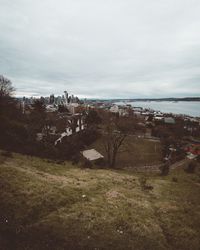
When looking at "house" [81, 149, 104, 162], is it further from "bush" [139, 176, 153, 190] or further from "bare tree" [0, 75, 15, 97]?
"bare tree" [0, 75, 15, 97]

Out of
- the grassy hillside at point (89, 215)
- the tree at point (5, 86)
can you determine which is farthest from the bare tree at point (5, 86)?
the grassy hillside at point (89, 215)

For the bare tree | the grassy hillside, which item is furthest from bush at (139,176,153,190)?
the bare tree

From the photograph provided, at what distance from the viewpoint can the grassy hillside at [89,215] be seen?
29.6 ft

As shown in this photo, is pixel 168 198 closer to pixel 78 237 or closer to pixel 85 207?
pixel 85 207

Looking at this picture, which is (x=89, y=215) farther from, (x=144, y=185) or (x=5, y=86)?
(x=5, y=86)

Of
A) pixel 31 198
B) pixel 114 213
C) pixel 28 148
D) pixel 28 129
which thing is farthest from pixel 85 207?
pixel 28 129

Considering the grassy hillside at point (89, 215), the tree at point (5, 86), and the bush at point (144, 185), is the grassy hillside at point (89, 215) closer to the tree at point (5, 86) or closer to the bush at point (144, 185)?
the bush at point (144, 185)

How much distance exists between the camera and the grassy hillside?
356 inches

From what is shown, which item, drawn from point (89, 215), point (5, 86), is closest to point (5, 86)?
point (5, 86)

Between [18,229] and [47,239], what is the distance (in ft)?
4.73

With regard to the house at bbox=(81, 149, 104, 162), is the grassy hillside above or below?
above

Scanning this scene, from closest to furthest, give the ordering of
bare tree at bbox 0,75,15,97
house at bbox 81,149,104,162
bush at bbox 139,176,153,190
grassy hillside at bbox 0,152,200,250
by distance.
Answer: grassy hillside at bbox 0,152,200,250 < bush at bbox 139,176,153,190 < house at bbox 81,149,104,162 < bare tree at bbox 0,75,15,97

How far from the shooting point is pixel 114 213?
1245 centimetres

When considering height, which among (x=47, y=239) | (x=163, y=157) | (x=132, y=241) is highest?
(x=47, y=239)
